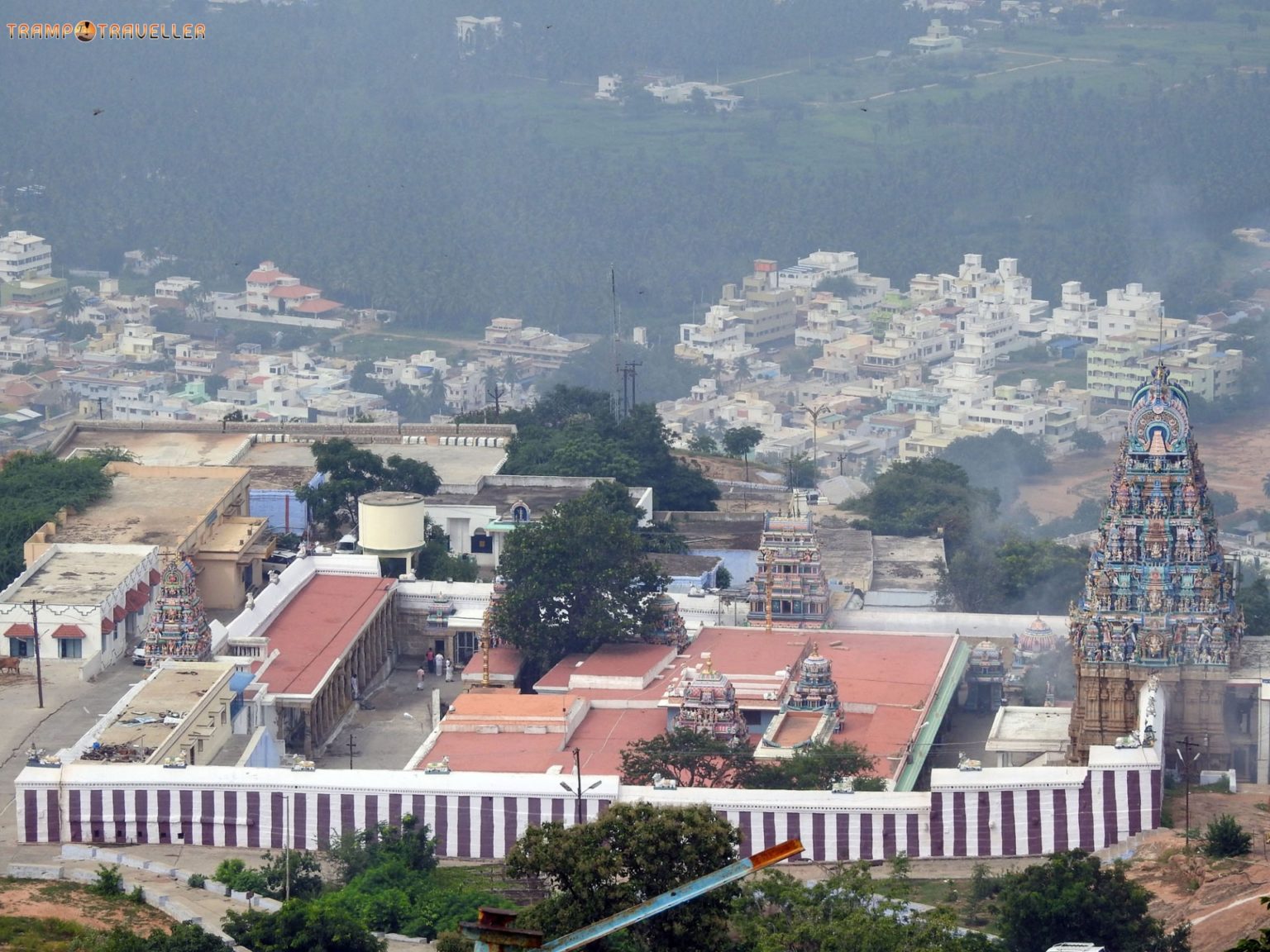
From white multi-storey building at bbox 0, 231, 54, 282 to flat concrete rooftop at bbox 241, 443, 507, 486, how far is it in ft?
273

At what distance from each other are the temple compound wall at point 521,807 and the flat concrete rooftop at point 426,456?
82.1ft

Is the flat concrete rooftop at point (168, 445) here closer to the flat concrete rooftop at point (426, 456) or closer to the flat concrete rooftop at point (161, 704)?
the flat concrete rooftop at point (426, 456)

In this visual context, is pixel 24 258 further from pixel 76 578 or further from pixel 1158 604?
pixel 1158 604

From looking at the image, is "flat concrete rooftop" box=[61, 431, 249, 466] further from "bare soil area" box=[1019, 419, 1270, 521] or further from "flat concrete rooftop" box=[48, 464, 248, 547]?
"bare soil area" box=[1019, 419, 1270, 521]

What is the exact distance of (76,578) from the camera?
222 ft

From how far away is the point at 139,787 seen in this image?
57.3 metres

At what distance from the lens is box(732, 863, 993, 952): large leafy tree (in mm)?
47094

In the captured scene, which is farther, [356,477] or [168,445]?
[168,445]

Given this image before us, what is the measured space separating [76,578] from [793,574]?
48.1 ft

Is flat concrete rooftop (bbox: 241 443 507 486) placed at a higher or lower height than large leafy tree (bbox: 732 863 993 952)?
higher

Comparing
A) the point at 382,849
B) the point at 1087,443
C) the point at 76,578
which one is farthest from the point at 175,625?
the point at 1087,443

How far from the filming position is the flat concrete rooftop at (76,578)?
66000mm

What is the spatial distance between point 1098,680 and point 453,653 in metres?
16.3

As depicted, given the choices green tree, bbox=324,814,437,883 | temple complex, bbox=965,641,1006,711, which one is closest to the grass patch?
green tree, bbox=324,814,437,883
